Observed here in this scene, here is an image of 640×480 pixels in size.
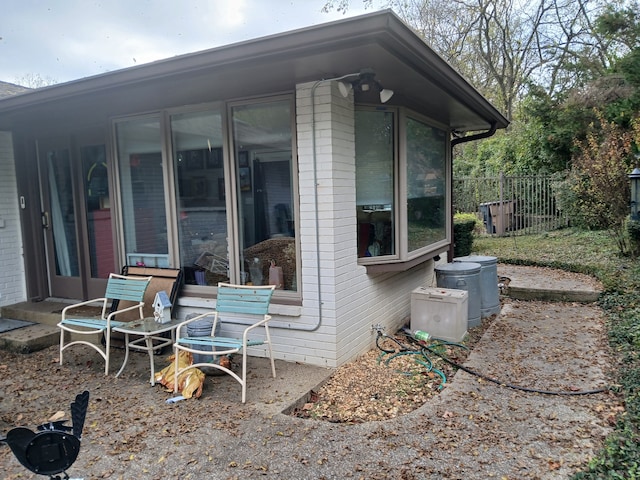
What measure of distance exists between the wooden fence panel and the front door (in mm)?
9343

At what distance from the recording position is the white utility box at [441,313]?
4414mm

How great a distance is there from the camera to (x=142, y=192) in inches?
183

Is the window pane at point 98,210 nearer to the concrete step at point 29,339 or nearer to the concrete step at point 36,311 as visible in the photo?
the concrete step at point 36,311

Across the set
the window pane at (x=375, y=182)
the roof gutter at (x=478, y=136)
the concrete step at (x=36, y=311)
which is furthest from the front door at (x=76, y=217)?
the roof gutter at (x=478, y=136)

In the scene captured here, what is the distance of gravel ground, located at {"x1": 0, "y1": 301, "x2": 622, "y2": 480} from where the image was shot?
2.34 metres

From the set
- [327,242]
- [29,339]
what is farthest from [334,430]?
[29,339]

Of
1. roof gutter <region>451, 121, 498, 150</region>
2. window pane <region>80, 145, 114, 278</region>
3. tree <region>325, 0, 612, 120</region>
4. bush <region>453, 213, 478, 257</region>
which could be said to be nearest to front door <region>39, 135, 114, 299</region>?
window pane <region>80, 145, 114, 278</region>

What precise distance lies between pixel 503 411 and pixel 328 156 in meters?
2.22

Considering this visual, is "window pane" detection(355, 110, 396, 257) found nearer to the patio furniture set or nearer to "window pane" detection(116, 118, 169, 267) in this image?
the patio furniture set

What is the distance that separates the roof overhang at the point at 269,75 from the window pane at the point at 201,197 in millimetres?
247

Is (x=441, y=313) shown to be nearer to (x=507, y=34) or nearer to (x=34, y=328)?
(x=34, y=328)

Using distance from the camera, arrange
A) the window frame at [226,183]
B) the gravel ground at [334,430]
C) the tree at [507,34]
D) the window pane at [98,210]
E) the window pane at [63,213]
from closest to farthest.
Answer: the gravel ground at [334,430] → the window frame at [226,183] → the window pane at [98,210] → the window pane at [63,213] → the tree at [507,34]

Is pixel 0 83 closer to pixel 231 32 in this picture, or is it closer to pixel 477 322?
pixel 477 322

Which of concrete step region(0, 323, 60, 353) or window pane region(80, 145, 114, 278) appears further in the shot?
window pane region(80, 145, 114, 278)
